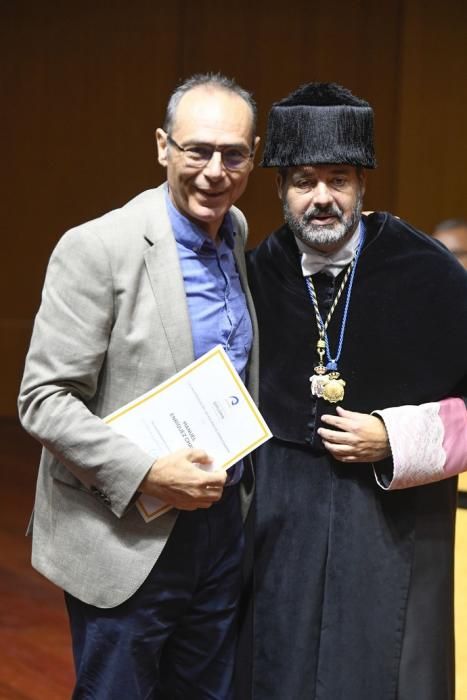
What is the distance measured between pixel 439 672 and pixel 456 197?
14.4ft

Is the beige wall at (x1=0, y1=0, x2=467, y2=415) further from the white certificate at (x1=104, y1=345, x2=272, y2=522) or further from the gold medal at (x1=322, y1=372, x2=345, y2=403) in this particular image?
the white certificate at (x1=104, y1=345, x2=272, y2=522)

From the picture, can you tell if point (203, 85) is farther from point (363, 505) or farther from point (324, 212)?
point (363, 505)

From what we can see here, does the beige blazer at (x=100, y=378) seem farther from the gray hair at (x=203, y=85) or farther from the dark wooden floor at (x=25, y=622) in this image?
the dark wooden floor at (x=25, y=622)

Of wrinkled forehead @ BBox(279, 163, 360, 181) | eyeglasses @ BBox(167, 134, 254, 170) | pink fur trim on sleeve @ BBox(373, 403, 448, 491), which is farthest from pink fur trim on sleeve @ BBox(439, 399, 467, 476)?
eyeglasses @ BBox(167, 134, 254, 170)

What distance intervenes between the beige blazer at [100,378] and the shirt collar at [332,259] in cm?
39

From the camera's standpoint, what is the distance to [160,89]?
6949 mm

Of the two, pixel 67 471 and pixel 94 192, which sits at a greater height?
pixel 67 471

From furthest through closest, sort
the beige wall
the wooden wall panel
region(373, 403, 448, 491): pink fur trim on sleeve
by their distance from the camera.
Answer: the beige wall → the wooden wall panel → region(373, 403, 448, 491): pink fur trim on sleeve

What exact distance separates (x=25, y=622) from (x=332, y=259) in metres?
2.28

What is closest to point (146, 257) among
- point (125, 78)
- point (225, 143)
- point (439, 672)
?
point (225, 143)

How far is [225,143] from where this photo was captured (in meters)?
2.18

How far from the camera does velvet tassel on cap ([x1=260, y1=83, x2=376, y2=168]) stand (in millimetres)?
2340

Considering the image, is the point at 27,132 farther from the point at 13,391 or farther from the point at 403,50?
the point at 403,50

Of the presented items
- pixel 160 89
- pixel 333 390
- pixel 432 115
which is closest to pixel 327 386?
pixel 333 390
